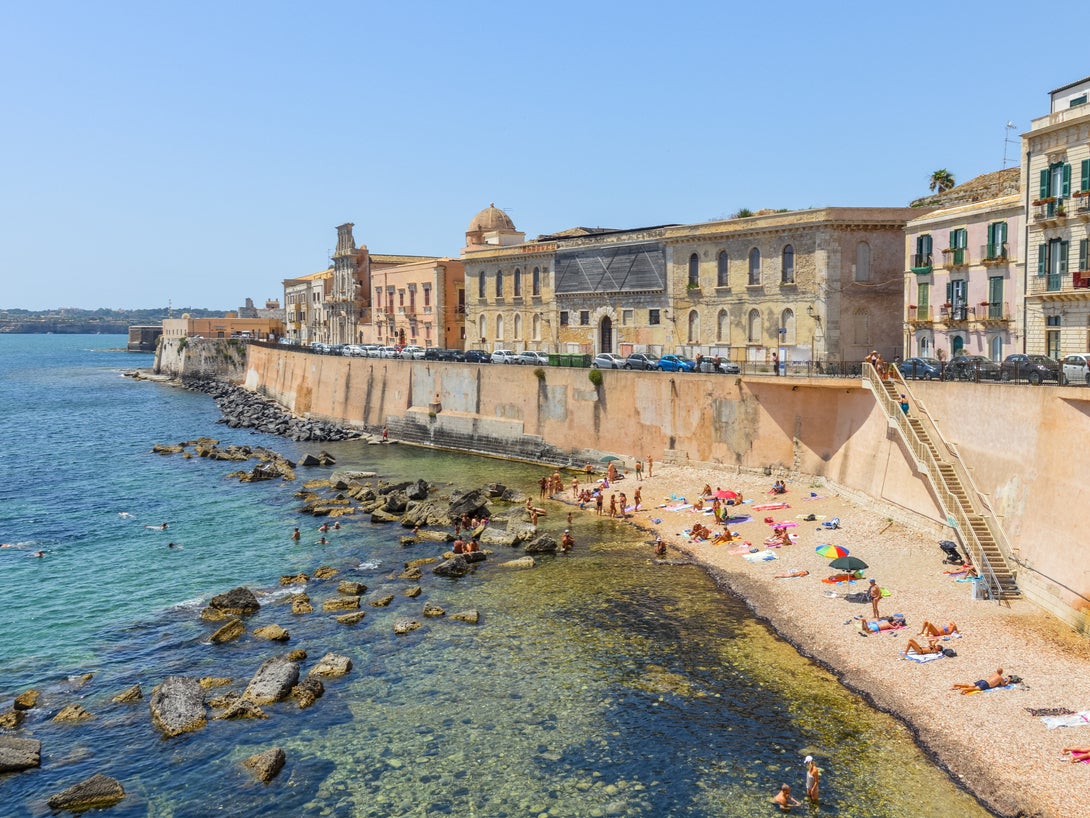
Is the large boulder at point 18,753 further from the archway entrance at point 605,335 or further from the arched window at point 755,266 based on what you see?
the archway entrance at point 605,335

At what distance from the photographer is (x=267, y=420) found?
72.1 metres

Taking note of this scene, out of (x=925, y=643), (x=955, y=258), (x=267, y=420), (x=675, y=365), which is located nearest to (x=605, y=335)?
(x=675, y=365)

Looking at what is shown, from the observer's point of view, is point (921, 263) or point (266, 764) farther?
point (921, 263)

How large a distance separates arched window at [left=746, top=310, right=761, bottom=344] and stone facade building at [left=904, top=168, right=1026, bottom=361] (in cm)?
917

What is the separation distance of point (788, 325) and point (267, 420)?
43.5 metres

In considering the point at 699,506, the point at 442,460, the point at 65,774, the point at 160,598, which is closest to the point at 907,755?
the point at 65,774

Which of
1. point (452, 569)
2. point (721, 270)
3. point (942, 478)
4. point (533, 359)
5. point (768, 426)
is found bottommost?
point (452, 569)

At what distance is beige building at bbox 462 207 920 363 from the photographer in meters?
45.0

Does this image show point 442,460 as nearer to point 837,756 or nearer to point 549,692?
point 549,692

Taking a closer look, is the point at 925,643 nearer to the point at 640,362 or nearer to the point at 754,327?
the point at 640,362

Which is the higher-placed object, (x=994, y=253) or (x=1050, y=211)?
(x=1050, y=211)

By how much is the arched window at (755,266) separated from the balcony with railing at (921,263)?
9695 mm

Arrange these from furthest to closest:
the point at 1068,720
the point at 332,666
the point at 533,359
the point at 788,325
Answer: the point at 533,359 → the point at 788,325 → the point at 332,666 → the point at 1068,720

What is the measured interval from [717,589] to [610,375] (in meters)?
20.4
